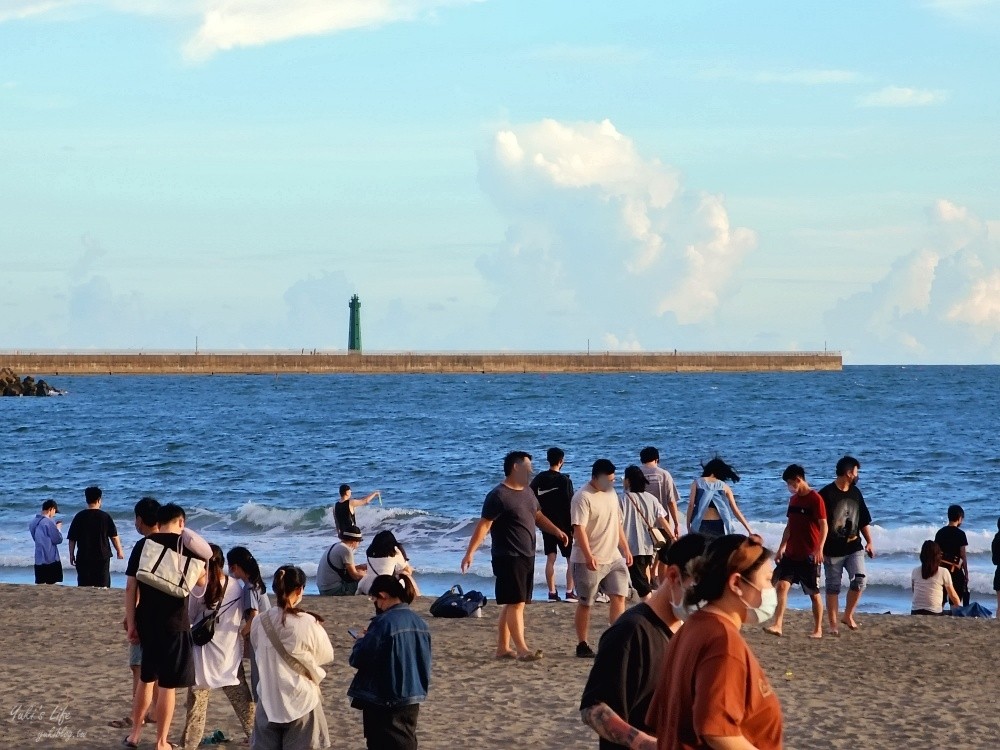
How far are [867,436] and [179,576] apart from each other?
48969 mm

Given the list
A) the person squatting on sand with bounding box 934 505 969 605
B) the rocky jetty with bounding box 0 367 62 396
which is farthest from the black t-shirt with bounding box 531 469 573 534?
the rocky jetty with bounding box 0 367 62 396

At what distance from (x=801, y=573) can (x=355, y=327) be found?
378 feet

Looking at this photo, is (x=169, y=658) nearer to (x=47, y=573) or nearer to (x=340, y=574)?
(x=340, y=574)

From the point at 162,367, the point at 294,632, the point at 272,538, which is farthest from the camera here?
the point at 162,367

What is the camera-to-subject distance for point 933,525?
25094 mm

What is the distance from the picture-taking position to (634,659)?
416 cm

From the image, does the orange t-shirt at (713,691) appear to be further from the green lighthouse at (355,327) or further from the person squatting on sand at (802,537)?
the green lighthouse at (355,327)

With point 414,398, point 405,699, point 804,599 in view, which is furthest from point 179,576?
point 414,398

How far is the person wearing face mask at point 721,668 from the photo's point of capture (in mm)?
3432

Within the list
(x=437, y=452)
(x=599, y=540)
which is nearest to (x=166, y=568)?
(x=599, y=540)

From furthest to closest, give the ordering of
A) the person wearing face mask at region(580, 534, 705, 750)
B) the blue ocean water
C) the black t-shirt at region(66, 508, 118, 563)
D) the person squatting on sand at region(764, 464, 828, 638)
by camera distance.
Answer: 1. the blue ocean water
2. the black t-shirt at region(66, 508, 118, 563)
3. the person squatting on sand at region(764, 464, 828, 638)
4. the person wearing face mask at region(580, 534, 705, 750)

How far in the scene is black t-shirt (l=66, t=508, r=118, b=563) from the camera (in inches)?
544

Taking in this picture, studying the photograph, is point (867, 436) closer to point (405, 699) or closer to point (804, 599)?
point (804, 599)

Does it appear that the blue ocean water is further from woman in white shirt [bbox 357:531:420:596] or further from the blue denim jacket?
the blue denim jacket
